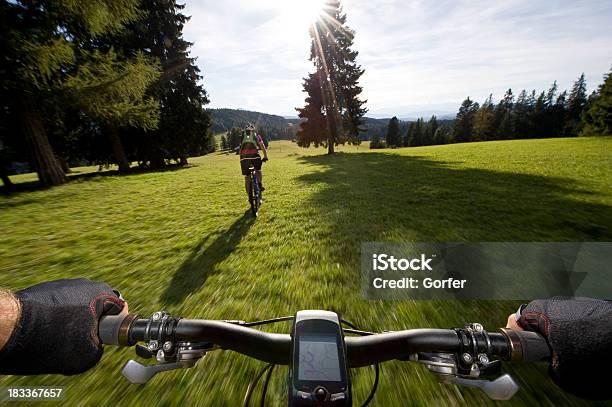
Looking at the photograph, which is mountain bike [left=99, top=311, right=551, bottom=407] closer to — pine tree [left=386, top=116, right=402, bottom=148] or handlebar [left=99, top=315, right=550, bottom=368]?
handlebar [left=99, top=315, right=550, bottom=368]

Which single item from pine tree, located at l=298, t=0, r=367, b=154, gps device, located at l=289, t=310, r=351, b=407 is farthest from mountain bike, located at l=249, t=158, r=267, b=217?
pine tree, located at l=298, t=0, r=367, b=154

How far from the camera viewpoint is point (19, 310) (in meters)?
0.98

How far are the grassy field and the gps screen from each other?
1.50m

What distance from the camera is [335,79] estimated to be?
116ft

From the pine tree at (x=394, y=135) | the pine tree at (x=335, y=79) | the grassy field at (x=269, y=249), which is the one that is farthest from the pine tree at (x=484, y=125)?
the grassy field at (x=269, y=249)

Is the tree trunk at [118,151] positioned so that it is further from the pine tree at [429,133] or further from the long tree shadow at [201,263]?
the pine tree at [429,133]

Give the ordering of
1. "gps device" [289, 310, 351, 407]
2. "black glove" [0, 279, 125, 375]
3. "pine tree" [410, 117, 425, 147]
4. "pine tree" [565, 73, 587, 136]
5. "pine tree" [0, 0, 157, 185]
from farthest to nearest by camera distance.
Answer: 1. "pine tree" [410, 117, 425, 147]
2. "pine tree" [565, 73, 587, 136]
3. "pine tree" [0, 0, 157, 185]
4. "black glove" [0, 279, 125, 375]
5. "gps device" [289, 310, 351, 407]

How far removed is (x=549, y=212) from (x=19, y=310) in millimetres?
10066

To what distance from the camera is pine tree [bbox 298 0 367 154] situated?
34.5 meters

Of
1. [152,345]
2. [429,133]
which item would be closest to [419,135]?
[429,133]

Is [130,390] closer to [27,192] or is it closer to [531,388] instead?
[531,388]

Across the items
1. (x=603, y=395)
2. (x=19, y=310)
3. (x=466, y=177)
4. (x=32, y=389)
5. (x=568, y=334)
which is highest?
(x=19, y=310)

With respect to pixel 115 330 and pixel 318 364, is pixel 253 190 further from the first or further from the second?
pixel 318 364

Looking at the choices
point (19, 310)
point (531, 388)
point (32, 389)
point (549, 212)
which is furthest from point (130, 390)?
point (549, 212)
